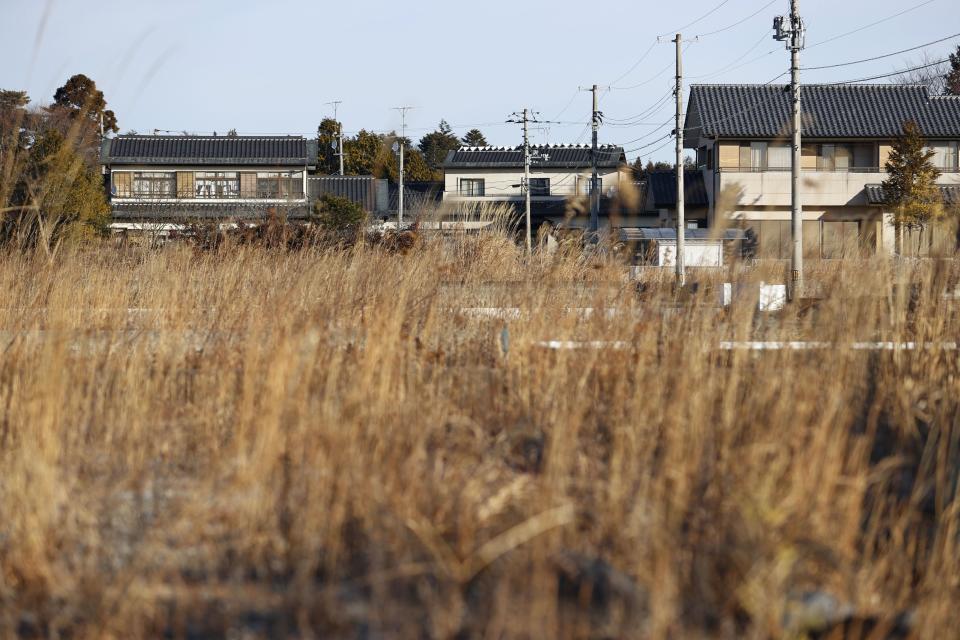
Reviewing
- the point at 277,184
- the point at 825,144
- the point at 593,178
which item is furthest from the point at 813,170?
the point at 277,184

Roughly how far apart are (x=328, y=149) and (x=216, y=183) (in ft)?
38.9

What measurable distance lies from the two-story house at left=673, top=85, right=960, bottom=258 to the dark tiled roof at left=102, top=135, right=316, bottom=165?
53.8 ft

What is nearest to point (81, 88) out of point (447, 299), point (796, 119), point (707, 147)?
point (707, 147)

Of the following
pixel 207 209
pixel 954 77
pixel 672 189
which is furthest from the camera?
pixel 954 77

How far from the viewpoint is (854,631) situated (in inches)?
112

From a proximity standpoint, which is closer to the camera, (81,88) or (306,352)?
(306,352)

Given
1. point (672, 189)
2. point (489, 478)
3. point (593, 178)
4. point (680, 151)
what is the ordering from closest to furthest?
point (489, 478)
point (680, 151)
point (593, 178)
point (672, 189)

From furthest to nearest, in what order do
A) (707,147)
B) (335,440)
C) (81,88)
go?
(81,88) < (707,147) < (335,440)

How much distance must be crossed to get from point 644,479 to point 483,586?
0.70 m

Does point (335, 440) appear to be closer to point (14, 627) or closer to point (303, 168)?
point (14, 627)

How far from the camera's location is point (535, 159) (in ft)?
152

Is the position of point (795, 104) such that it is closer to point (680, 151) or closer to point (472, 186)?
point (680, 151)

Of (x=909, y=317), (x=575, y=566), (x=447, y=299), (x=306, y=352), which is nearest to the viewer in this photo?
(x=575, y=566)

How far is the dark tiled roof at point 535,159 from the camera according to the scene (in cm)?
4534
